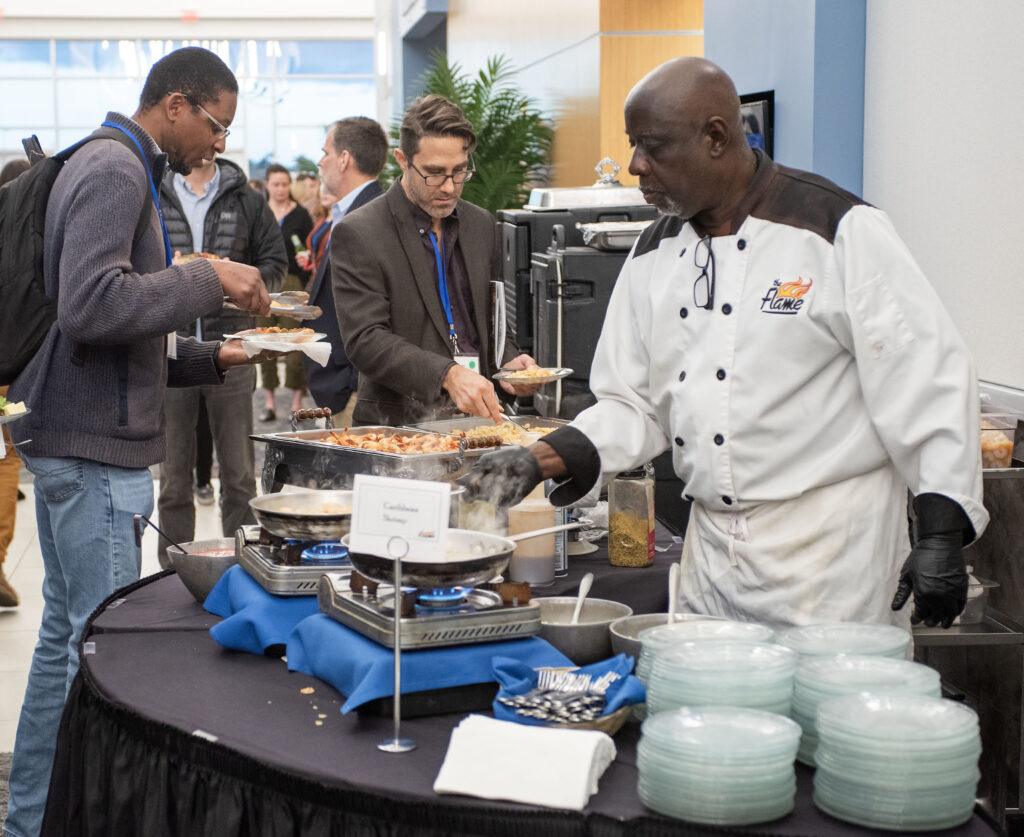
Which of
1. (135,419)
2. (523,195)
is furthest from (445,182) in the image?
(523,195)

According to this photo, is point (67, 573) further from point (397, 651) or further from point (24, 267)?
point (397, 651)

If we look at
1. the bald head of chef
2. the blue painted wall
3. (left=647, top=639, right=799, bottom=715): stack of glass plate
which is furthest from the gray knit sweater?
the blue painted wall

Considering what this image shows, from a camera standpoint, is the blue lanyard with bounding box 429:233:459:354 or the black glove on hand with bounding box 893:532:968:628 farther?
the blue lanyard with bounding box 429:233:459:354

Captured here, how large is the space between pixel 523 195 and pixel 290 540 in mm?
6048

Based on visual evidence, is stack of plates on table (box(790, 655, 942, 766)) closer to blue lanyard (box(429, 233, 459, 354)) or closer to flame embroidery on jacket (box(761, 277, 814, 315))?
flame embroidery on jacket (box(761, 277, 814, 315))

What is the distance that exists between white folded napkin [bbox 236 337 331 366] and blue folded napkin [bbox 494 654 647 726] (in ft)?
4.27

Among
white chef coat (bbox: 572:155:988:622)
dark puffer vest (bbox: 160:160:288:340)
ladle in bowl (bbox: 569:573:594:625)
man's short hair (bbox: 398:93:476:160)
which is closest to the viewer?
white chef coat (bbox: 572:155:988:622)

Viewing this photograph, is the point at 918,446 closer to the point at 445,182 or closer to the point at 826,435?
the point at 826,435

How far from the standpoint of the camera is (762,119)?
4.52 m

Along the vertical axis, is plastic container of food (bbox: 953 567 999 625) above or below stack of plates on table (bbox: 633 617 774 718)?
below

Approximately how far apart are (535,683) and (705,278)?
2.55ft

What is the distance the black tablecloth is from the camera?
146 cm

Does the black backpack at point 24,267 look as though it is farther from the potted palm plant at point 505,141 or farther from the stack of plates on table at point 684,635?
the potted palm plant at point 505,141

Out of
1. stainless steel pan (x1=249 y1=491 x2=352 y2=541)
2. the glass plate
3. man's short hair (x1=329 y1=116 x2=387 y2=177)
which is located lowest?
stainless steel pan (x1=249 y1=491 x2=352 y2=541)
